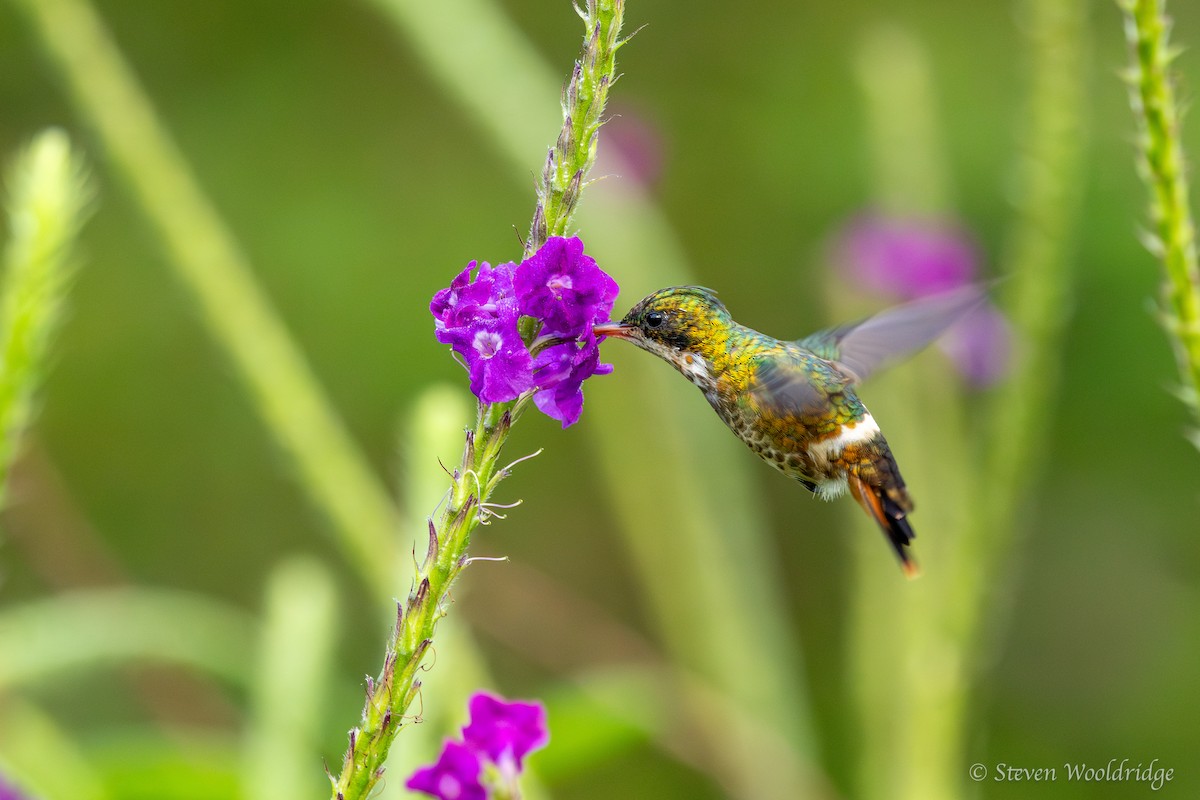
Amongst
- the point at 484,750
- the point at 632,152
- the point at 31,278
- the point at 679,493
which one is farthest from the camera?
the point at 632,152

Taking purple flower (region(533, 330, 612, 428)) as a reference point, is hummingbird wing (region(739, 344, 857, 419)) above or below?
above

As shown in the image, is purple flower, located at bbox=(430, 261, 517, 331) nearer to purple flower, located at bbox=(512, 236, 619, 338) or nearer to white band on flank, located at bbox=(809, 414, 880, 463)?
purple flower, located at bbox=(512, 236, 619, 338)

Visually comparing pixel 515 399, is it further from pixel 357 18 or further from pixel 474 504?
pixel 357 18

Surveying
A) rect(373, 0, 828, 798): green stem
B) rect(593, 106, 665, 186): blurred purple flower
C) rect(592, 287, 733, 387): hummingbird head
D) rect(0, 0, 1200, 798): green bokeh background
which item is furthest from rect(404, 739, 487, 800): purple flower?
rect(0, 0, 1200, 798): green bokeh background

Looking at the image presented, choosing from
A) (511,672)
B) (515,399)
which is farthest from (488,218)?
(515,399)

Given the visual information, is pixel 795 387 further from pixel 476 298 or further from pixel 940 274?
pixel 940 274
